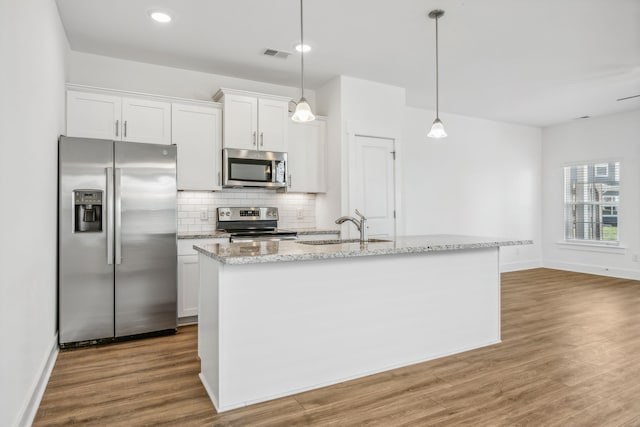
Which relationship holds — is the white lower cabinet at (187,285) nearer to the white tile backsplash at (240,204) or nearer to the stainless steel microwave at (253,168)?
the white tile backsplash at (240,204)

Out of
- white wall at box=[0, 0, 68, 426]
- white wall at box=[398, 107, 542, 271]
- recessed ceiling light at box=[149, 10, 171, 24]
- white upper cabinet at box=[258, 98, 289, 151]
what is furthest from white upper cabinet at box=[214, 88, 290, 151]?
white wall at box=[398, 107, 542, 271]

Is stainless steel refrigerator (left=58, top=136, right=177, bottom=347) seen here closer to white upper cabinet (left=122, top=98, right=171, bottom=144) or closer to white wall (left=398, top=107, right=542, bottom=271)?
white upper cabinet (left=122, top=98, right=171, bottom=144)

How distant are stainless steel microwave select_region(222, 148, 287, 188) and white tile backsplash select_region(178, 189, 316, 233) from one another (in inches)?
12.8

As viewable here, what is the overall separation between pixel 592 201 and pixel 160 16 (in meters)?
7.57

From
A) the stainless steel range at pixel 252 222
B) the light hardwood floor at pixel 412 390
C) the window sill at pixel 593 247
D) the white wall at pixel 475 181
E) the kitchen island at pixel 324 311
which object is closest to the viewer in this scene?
the light hardwood floor at pixel 412 390

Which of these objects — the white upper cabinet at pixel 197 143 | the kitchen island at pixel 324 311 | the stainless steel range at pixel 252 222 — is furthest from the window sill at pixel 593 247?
the white upper cabinet at pixel 197 143

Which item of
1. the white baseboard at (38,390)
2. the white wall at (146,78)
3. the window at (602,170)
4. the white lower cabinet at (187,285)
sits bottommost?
the white baseboard at (38,390)

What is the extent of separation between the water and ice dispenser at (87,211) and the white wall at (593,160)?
782 centimetres

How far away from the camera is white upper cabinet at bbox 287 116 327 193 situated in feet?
16.0

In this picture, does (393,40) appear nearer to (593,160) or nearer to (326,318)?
(326,318)

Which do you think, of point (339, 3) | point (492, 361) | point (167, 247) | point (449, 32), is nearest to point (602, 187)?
point (449, 32)

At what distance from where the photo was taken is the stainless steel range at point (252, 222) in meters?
4.36

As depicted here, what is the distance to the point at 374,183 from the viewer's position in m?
4.99

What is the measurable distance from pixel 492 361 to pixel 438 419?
3.46ft
